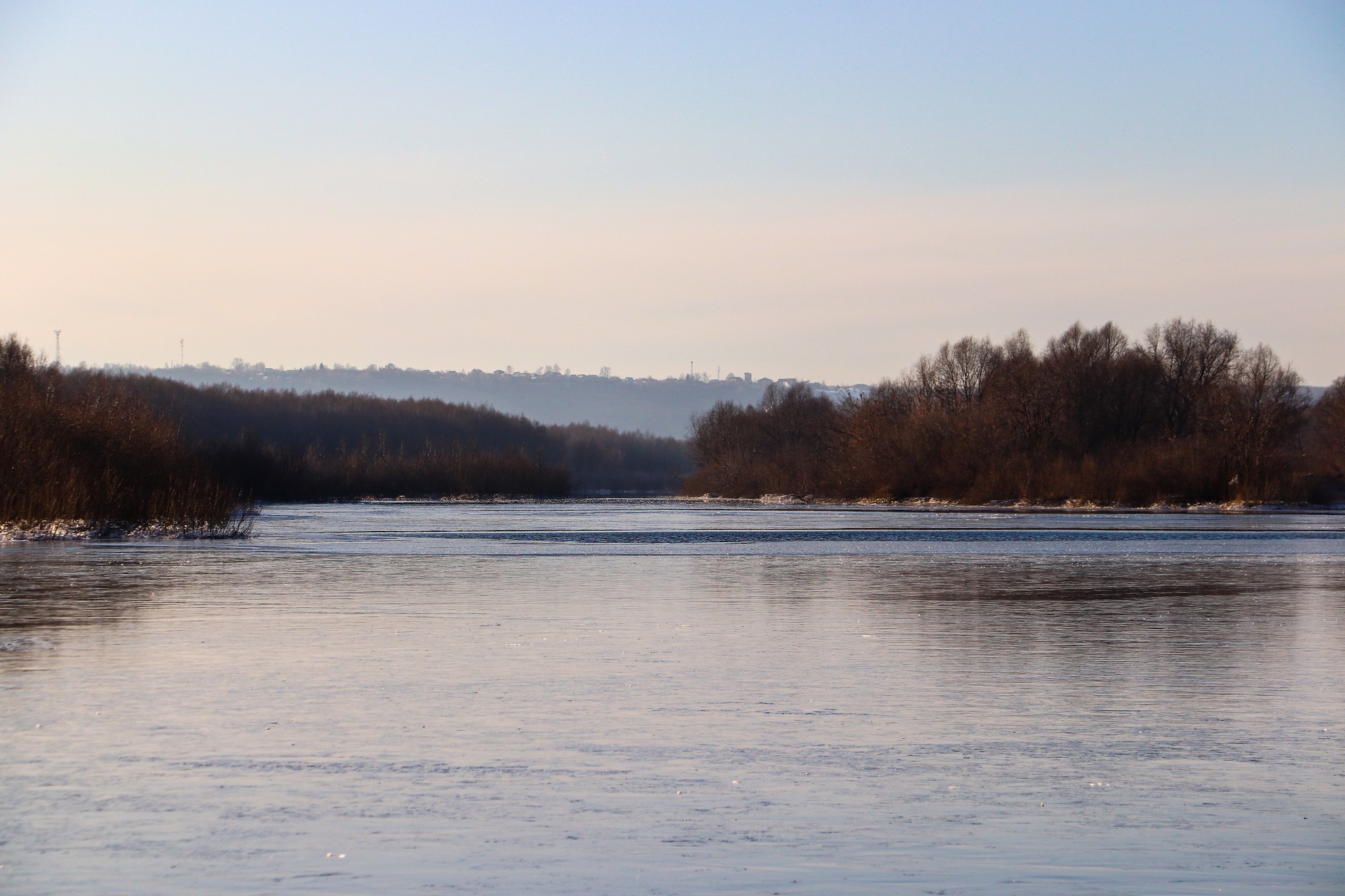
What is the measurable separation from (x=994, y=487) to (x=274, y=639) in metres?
54.6

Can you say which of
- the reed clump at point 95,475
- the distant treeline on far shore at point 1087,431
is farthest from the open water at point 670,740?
the distant treeline on far shore at point 1087,431

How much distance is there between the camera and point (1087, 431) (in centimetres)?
6384

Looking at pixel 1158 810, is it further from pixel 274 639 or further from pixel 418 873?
pixel 274 639

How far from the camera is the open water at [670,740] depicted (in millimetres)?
4660

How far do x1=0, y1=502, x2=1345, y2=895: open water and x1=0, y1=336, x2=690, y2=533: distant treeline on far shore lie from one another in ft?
43.3

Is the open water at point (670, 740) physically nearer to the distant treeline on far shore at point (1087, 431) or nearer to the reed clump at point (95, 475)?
the reed clump at point (95, 475)

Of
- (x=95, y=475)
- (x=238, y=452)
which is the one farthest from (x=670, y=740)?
(x=238, y=452)

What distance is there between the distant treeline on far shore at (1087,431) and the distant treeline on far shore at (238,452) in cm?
1944

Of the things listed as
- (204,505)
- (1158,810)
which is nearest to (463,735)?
(1158,810)

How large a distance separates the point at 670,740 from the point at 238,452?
5650 centimetres

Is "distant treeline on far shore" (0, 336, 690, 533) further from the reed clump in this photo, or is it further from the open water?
the open water

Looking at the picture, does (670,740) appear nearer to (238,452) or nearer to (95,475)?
(95,475)

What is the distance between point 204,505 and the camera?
93.8 ft

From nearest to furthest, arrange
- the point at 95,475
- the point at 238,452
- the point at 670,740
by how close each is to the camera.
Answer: the point at 670,740 → the point at 95,475 → the point at 238,452
